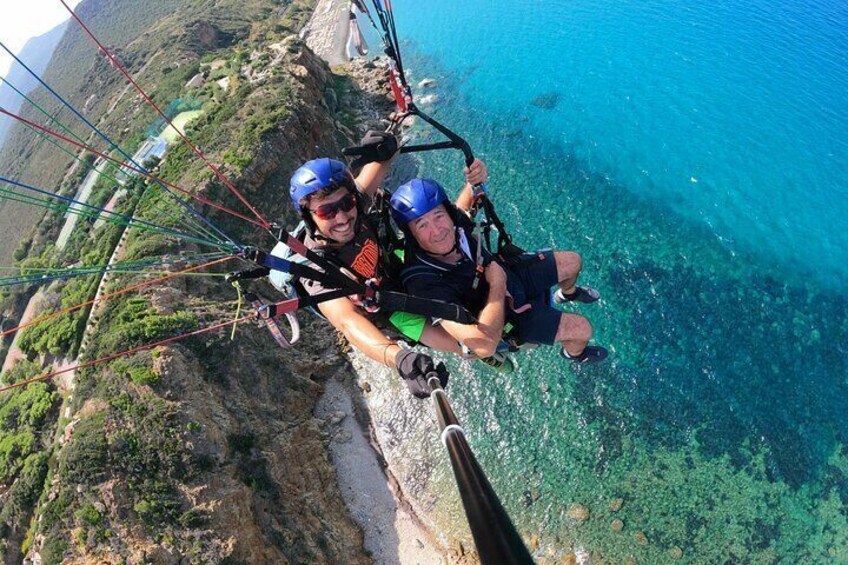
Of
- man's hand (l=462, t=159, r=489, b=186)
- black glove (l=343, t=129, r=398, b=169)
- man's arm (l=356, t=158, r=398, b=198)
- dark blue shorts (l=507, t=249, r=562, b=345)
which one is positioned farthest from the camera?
dark blue shorts (l=507, t=249, r=562, b=345)

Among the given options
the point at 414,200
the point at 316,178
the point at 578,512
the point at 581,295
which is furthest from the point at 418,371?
the point at 578,512

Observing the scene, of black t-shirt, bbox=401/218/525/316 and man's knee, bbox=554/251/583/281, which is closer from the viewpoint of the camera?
black t-shirt, bbox=401/218/525/316

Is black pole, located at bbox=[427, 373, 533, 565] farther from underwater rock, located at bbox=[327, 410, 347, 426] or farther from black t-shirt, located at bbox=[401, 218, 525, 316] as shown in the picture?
underwater rock, located at bbox=[327, 410, 347, 426]

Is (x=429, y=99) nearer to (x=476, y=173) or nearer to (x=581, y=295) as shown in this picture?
(x=581, y=295)

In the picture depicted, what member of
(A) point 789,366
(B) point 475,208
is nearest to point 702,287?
(A) point 789,366

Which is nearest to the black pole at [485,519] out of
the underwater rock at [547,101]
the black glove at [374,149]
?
the black glove at [374,149]

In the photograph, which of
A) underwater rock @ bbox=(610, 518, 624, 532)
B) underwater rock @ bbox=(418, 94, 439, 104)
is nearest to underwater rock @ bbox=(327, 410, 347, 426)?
underwater rock @ bbox=(610, 518, 624, 532)
